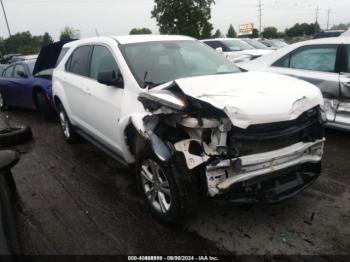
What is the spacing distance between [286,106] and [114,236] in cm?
194

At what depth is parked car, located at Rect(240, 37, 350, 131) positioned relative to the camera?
16.4 feet

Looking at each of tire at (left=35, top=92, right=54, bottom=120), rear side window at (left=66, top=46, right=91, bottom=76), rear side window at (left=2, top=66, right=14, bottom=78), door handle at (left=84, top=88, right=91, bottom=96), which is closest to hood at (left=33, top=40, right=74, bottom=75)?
tire at (left=35, top=92, right=54, bottom=120)

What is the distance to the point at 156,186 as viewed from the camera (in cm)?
330

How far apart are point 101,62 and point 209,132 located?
2217 mm

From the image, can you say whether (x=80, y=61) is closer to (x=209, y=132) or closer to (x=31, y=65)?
(x=209, y=132)

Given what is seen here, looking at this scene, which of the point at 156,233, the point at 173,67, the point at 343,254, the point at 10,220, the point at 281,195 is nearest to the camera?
the point at 10,220

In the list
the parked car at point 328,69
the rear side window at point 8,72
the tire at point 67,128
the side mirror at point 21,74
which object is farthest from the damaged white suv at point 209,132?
the rear side window at point 8,72

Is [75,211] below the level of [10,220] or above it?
below

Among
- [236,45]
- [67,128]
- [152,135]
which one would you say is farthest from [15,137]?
[236,45]

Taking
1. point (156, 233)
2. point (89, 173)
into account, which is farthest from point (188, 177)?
point (89, 173)

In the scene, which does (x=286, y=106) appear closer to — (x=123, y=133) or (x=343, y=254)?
(x=343, y=254)

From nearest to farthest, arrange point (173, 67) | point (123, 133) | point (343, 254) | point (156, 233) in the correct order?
point (343, 254)
point (156, 233)
point (123, 133)
point (173, 67)

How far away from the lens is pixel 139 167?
344cm

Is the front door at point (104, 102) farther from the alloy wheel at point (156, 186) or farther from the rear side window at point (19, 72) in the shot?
the rear side window at point (19, 72)
